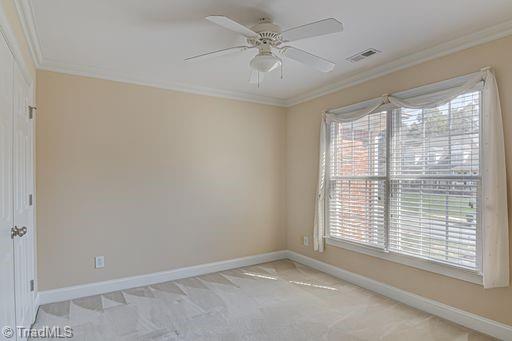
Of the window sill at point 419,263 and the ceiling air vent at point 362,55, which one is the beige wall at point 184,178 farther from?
the ceiling air vent at point 362,55

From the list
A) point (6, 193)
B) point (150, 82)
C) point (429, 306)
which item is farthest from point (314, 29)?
point (429, 306)

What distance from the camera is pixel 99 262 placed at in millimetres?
3438

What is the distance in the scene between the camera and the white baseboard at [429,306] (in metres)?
2.50

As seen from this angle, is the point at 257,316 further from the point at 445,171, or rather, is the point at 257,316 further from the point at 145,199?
the point at 445,171

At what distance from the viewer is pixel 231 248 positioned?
172 inches

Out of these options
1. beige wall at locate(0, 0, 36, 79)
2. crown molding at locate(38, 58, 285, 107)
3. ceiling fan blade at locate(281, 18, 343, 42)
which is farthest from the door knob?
ceiling fan blade at locate(281, 18, 343, 42)

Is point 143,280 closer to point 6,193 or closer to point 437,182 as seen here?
point 6,193

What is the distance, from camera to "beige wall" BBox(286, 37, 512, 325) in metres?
2.48

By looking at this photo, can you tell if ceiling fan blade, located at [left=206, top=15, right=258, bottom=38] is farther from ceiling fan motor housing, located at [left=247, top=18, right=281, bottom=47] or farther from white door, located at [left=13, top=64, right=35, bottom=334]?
white door, located at [left=13, top=64, right=35, bottom=334]

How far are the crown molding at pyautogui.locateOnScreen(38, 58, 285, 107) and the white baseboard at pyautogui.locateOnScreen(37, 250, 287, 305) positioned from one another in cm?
234

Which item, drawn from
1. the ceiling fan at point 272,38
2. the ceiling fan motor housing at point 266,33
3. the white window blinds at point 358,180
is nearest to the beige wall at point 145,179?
the white window blinds at point 358,180

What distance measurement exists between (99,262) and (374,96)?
369 centimetres

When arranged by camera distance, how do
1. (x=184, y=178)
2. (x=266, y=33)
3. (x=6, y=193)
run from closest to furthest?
(x=6, y=193) → (x=266, y=33) → (x=184, y=178)

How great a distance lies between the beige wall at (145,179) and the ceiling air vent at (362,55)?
5.84 ft
